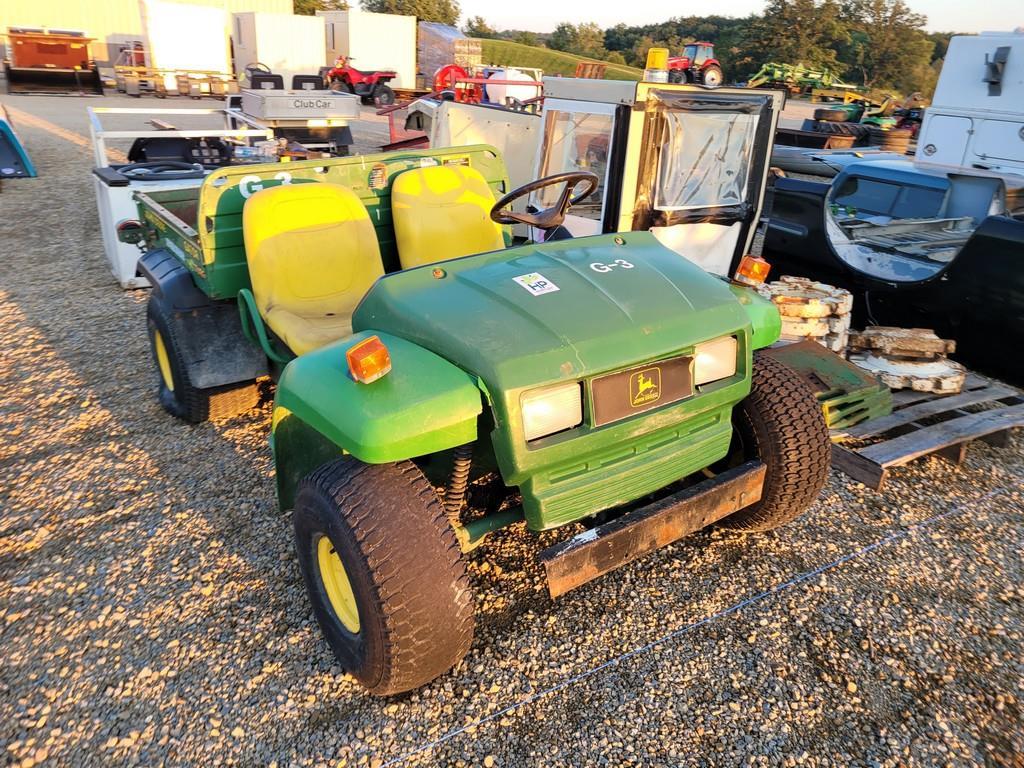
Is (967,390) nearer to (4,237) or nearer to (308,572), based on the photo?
(308,572)

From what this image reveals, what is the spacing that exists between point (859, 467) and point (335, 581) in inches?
98.4

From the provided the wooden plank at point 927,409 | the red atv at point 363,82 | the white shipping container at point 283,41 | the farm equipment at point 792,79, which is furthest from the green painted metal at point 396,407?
the farm equipment at point 792,79

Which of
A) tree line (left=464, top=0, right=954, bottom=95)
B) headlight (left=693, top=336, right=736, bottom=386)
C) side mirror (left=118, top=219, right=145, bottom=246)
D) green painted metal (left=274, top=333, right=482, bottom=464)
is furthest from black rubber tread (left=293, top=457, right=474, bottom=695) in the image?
tree line (left=464, top=0, right=954, bottom=95)

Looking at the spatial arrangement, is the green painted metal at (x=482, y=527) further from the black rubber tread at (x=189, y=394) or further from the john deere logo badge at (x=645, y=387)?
the black rubber tread at (x=189, y=394)

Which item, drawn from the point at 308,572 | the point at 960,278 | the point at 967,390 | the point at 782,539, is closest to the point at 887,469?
the point at 782,539

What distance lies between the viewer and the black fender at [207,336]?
386 cm

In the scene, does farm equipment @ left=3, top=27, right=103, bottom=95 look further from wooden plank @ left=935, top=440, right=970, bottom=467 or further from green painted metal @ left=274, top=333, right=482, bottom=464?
wooden plank @ left=935, top=440, right=970, bottom=467

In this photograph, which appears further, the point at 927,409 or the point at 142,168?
the point at 142,168

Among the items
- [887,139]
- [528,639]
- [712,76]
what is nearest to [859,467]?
[528,639]

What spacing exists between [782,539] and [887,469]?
756 millimetres

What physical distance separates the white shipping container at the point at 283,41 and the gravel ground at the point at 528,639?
2349cm

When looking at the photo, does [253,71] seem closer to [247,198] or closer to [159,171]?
[159,171]

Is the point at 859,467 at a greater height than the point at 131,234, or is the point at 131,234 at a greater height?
the point at 131,234

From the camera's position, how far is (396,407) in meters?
2.12
